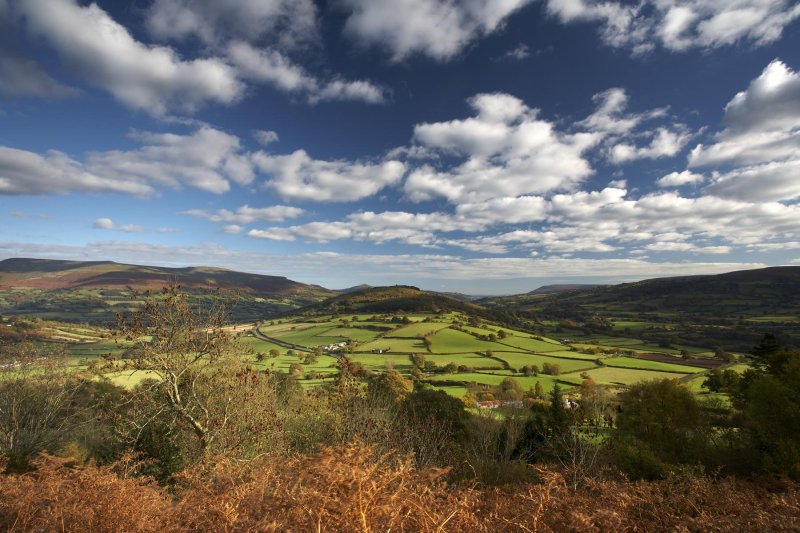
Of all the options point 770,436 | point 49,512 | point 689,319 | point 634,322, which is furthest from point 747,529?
point 689,319

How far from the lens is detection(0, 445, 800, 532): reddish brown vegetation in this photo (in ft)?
11.6

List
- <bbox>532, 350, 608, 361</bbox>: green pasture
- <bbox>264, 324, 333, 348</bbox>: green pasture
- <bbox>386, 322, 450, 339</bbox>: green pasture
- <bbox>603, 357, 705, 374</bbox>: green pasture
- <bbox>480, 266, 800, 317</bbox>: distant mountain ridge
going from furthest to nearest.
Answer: <bbox>480, 266, 800, 317</bbox>: distant mountain ridge, <bbox>386, 322, 450, 339</bbox>: green pasture, <bbox>264, 324, 333, 348</bbox>: green pasture, <bbox>532, 350, 608, 361</bbox>: green pasture, <bbox>603, 357, 705, 374</bbox>: green pasture

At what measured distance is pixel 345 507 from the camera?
10.8 feet

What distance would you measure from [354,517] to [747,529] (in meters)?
4.78

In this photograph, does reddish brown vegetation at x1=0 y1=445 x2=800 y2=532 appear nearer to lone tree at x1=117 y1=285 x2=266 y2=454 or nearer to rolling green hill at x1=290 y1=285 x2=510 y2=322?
lone tree at x1=117 y1=285 x2=266 y2=454

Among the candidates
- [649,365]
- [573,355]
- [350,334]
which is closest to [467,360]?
[573,355]

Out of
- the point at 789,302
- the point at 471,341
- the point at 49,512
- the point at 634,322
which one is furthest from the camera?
the point at 789,302

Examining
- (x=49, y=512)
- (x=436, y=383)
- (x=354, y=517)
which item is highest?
(x=354, y=517)

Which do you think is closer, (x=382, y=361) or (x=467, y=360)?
(x=382, y=361)

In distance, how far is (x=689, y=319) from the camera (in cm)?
13088

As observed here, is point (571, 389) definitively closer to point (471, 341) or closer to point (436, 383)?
point (436, 383)

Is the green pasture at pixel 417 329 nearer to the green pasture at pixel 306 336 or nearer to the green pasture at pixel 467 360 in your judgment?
the green pasture at pixel 467 360

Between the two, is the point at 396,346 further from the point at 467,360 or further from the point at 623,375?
the point at 623,375

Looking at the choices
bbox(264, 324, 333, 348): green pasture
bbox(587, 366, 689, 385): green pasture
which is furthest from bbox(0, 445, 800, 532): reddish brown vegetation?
bbox(264, 324, 333, 348): green pasture
